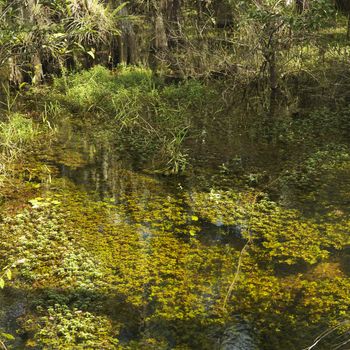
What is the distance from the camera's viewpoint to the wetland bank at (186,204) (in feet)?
13.1

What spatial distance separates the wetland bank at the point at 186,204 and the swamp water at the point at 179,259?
14 millimetres

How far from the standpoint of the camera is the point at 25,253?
489cm

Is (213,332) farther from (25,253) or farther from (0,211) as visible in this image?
(0,211)

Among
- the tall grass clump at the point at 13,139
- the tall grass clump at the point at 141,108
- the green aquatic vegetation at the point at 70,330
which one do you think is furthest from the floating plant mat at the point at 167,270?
the tall grass clump at the point at 141,108

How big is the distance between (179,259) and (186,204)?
1212mm

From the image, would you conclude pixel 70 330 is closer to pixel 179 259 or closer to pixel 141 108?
pixel 179 259

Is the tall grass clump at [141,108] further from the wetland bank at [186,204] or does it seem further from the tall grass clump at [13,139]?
the tall grass clump at [13,139]

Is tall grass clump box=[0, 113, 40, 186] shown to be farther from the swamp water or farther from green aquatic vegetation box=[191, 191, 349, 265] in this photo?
green aquatic vegetation box=[191, 191, 349, 265]

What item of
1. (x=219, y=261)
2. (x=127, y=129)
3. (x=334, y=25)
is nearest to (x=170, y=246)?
(x=219, y=261)

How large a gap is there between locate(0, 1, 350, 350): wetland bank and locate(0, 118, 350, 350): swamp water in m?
0.01

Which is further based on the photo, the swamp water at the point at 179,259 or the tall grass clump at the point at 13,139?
the tall grass clump at the point at 13,139

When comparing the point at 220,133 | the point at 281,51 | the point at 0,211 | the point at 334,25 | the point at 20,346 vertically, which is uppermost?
the point at 334,25

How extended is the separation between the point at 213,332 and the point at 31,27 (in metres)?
4.51

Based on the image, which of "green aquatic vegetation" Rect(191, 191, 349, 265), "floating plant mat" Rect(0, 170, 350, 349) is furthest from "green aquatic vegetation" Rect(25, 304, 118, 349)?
"green aquatic vegetation" Rect(191, 191, 349, 265)
